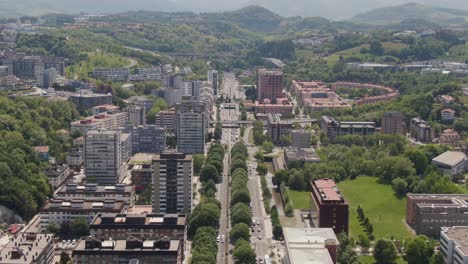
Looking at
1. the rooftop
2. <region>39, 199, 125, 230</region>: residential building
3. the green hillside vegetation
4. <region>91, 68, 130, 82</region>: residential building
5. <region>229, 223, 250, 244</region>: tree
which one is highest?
the green hillside vegetation

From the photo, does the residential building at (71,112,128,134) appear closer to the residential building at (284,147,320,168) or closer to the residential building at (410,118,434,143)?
the residential building at (284,147,320,168)

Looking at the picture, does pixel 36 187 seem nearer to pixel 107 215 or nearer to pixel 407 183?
pixel 107 215

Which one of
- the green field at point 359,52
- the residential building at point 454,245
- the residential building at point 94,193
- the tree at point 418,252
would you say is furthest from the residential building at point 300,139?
the green field at point 359,52

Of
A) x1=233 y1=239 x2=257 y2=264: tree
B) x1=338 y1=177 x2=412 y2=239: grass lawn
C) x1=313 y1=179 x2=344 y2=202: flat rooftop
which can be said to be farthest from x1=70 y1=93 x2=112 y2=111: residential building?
x1=233 y1=239 x2=257 y2=264: tree

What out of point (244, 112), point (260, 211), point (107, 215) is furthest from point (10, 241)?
point (244, 112)

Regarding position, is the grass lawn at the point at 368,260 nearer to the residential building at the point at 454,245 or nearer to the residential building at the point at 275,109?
the residential building at the point at 454,245

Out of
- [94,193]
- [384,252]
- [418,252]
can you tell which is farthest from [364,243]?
[94,193]

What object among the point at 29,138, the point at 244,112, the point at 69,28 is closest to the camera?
the point at 29,138
